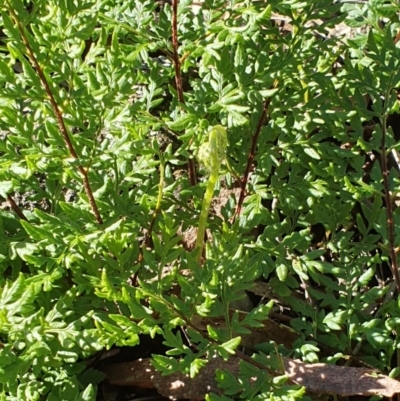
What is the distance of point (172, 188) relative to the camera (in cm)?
244

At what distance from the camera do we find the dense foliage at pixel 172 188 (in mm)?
2010

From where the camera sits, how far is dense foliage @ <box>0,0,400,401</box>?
79.1 inches

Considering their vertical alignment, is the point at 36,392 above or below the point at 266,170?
below

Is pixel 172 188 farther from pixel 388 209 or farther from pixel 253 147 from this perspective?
pixel 388 209

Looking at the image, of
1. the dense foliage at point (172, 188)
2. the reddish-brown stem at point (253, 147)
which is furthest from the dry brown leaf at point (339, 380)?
the reddish-brown stem at point (253, 147)

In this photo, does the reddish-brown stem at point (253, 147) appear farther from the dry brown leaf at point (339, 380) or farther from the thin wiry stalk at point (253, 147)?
the dry brown leaf at point (339, 380)

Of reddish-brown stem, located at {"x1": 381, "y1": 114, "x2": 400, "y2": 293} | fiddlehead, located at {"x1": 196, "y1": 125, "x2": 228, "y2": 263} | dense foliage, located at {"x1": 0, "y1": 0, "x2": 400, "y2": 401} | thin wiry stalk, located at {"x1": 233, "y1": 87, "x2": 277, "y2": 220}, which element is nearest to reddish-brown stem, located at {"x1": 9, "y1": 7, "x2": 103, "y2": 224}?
dense foliage, located at {"x1": 0, "y1": 0, "x2": 400, "y2": 401}

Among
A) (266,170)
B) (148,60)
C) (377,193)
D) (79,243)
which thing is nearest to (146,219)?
(79,243)

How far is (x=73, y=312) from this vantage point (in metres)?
2.16

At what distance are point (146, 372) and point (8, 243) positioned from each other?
0.66m

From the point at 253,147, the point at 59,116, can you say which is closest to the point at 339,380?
the point at 253,147

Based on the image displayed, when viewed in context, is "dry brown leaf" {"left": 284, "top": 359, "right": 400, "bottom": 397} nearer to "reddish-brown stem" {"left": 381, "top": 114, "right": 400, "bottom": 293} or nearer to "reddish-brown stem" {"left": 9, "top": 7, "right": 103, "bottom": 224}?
"reddish-brown stem" {"left": 381, "top": 114, "right": 400, "bottom": 293}

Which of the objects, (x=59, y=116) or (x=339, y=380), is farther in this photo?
(x=339, y=380)

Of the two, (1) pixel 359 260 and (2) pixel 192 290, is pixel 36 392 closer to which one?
(2) pixel 192 290
